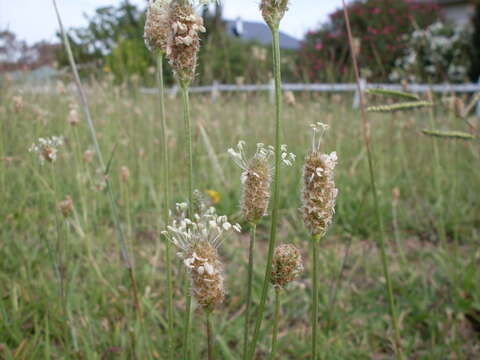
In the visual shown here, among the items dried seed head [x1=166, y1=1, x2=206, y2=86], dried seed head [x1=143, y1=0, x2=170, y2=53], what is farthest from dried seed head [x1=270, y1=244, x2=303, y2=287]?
dried seed head [x1=143, y1=0, x2=170, y2=53]

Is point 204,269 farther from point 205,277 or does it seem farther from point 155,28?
point 155,28

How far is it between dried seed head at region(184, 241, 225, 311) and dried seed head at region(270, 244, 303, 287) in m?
0.11

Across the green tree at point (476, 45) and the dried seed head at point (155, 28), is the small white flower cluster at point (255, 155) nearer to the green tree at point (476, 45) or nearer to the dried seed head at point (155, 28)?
the dried seed head at point (155, 28)

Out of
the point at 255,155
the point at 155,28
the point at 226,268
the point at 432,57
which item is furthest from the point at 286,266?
the point at 432,57

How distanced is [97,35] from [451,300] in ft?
16.9

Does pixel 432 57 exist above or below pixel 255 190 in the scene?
above

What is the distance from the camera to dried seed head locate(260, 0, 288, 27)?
2.18 ft

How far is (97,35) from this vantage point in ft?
18.3

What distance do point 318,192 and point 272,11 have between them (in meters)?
0.30

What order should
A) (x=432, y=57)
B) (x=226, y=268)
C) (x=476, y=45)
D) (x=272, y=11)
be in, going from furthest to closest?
(x=476, y=45), (x=432, y=57), (x=226, y=268), (x=272, y=11)

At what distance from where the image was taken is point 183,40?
73 centimetres

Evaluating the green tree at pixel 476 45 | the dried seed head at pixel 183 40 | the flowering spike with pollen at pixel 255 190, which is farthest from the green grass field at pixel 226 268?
the green tree at pixel 476 45

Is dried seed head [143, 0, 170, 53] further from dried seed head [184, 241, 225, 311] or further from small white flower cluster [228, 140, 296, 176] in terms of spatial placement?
dried seed head [184, 241, 225, 311]

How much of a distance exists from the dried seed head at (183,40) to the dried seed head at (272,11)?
108mm
